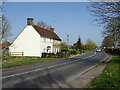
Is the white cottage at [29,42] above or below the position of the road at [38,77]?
above

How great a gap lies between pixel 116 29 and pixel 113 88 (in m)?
13.2

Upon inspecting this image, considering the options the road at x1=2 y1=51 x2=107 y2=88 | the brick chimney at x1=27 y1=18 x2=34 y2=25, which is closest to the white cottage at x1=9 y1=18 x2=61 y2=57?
the brick chimney at x1=27 y1=18 x2=34 y2=25

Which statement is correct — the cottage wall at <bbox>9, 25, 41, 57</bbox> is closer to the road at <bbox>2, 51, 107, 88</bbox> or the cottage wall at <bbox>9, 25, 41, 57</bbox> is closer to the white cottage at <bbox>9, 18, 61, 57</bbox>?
the white cottage at <bbox>9, 18, 61, 57</bbox>

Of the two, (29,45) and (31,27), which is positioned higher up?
(31,27)

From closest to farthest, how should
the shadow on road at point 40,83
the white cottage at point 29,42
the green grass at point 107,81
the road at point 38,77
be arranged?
the green grass at point 107,81 → the shadow on road at point 40,83 → the road at point 38,77 → the white cottage at point 29,42

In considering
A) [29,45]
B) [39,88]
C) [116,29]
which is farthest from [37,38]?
[39,88]

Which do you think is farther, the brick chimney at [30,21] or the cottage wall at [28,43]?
the brick chimney at [30,21]

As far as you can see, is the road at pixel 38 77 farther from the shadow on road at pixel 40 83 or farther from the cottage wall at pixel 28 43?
the cottage wall at pixel 28 43

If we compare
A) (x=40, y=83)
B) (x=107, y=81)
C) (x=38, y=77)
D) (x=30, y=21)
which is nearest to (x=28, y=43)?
(x=30, y=21)

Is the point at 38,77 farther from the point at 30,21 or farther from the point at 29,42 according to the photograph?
the point at 30,21

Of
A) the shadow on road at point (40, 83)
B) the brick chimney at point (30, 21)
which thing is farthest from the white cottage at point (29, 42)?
the shadow on road at point (40, 83)

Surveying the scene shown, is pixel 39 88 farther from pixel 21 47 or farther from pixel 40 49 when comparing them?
pixel 21 47

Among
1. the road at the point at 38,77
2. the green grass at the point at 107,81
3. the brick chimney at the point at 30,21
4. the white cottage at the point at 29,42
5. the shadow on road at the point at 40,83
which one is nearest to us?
the green grass at the point at 107,81

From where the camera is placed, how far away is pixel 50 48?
48844 mm
